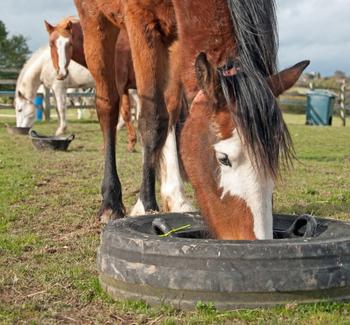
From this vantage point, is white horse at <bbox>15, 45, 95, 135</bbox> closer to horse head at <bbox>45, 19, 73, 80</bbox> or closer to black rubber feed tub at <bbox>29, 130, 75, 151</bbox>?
horse head at <bbox>45, 19, 73, 80</bbox>

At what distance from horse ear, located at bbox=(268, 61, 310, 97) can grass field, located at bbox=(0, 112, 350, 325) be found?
58 cm

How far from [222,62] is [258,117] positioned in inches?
28.6

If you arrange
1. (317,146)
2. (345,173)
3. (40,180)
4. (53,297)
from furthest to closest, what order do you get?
(317,146)
(345,173)
(40,180)
(53,297)

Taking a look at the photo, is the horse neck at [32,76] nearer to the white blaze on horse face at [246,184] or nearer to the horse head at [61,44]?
the horse head at [61,44]

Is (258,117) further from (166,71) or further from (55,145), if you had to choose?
(55,145)

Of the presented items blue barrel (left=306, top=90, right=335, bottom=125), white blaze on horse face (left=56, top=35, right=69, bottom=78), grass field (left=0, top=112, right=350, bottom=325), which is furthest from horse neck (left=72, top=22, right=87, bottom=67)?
blue barrel (left=306, top=90, right=335, bottom=125)

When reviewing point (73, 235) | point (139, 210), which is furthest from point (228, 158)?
point (139, 210)

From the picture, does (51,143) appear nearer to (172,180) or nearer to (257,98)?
(172,180)

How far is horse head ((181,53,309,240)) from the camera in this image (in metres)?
2.69

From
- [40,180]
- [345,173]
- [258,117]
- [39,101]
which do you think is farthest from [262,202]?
[39,101]

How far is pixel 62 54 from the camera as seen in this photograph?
13.1 m

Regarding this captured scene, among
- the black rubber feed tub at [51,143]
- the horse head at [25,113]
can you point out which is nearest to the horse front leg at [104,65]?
the black rubber feed tub at [51,143]

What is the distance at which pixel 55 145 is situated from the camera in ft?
32.8

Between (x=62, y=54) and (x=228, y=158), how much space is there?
10839 millimetres
